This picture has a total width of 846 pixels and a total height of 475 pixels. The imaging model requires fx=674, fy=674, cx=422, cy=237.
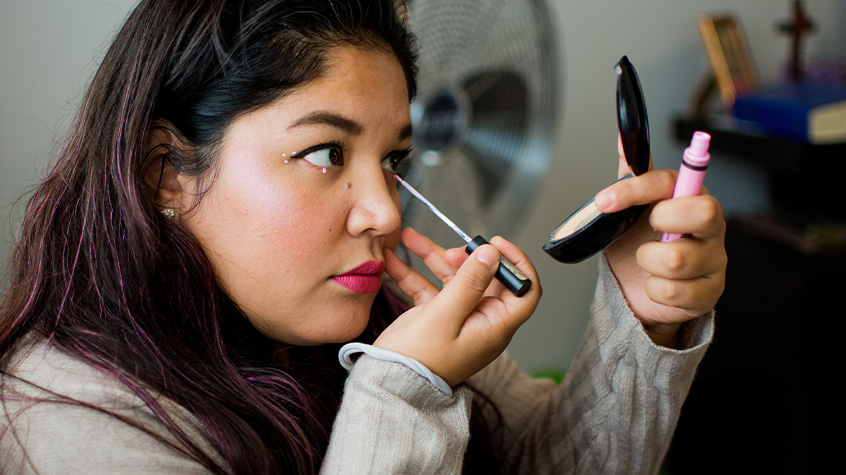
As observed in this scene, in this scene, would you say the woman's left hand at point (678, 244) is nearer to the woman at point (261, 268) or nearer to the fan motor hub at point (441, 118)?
the woman at point (261, 268)

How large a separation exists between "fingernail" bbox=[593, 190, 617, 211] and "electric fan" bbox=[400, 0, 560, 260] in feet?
1.53

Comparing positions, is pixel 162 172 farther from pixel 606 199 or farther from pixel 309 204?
pixel 606 199

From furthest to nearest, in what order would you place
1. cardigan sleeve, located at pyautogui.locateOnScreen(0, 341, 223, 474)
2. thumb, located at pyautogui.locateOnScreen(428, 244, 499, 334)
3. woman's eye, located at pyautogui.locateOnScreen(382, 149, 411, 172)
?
1. woman's eye, located at pyautogui.locateOnScreen(382, 149, 411, 172)
2. thumb, located at pyautogui.locateOnScreen(428, 244, 499, 334)
3. cardigan sleeve, located at pyautogui.locateOnScreen(0, 341, 223, 474)

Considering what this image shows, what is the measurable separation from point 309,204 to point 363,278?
11cm

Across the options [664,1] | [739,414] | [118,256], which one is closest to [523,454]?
[118,256]

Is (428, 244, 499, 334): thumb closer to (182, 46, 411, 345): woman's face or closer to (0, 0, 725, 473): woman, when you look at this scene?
(0, 0, 725, 473): woman

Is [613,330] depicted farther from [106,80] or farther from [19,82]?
[19,82]

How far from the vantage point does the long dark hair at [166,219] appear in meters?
0.70

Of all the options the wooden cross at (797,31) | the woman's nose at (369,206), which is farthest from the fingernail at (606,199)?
the wooden cross at (797,31)

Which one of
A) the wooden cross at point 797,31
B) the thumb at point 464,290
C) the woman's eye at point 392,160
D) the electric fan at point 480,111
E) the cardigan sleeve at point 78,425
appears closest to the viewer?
the cardigan sleeve at point 78,425

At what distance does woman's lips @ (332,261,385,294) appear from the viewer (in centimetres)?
76

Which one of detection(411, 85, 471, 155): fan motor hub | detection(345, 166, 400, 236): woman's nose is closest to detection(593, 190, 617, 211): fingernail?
detection(345, 166, 400, 236): woman's nose

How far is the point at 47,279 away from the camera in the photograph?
2.40ft

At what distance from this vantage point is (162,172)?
0.75 metres
